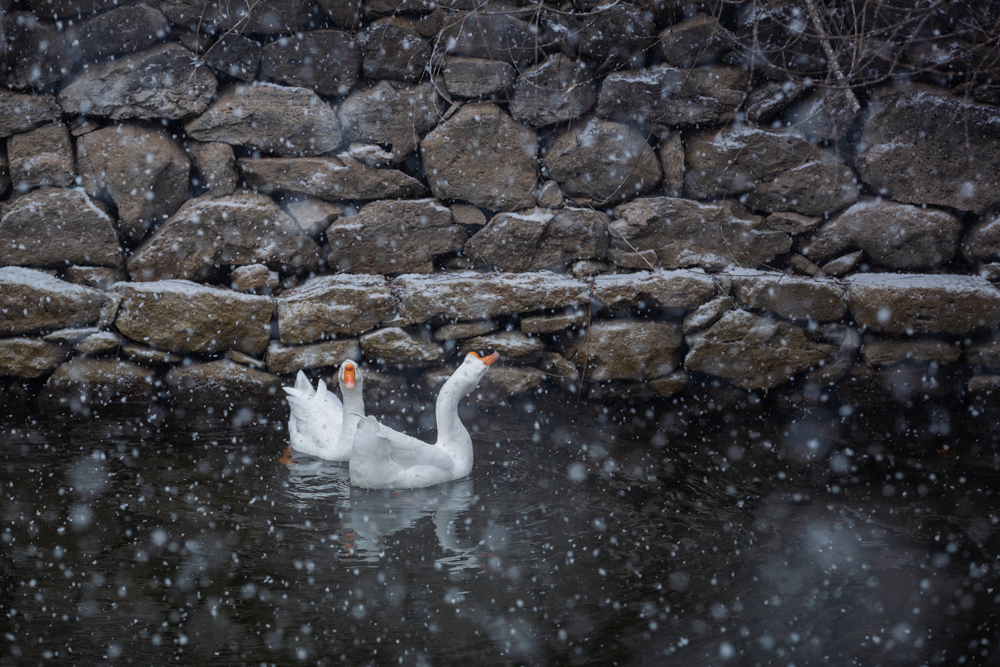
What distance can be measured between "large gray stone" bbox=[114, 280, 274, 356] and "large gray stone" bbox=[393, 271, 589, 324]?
3.21 ft

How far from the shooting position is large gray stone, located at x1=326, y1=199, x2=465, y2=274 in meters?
4.83

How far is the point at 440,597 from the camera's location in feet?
8.15

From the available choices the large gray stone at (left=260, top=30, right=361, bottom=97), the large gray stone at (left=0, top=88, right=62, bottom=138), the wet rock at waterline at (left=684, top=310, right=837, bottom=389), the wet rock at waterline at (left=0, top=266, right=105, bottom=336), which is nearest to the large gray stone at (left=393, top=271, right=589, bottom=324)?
the wet rock at waterline at (left=684, top=310, right=837, bottom=389)

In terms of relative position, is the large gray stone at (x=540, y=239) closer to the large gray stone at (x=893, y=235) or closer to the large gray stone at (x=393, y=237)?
the large gray stone at (x=393, y=237)

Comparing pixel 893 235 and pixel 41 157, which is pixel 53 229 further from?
pixel 893 235

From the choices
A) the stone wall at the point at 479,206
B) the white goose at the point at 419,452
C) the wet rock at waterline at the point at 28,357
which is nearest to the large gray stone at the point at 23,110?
the stone wall at the point at 479,206

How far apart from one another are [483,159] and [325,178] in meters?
1.13

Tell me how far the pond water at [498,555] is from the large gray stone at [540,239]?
4.92 feet

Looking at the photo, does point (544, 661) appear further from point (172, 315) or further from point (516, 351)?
point (172, 315)

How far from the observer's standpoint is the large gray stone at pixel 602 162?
4848 millimetres

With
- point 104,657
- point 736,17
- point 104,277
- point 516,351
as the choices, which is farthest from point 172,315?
point 736,17

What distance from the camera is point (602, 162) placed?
16.0 ft

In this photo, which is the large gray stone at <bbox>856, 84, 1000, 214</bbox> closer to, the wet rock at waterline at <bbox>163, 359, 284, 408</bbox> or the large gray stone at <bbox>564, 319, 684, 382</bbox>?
the large gray stone at <bbox>564, 319, 684, 382</bbox>

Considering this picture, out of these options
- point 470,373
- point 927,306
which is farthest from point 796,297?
point 470,373
